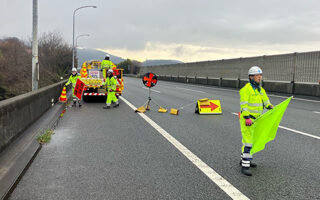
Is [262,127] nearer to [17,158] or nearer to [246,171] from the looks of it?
[246,171]

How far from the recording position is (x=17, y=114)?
6.63 meters

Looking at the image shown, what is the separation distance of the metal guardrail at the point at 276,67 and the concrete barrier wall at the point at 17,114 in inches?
616

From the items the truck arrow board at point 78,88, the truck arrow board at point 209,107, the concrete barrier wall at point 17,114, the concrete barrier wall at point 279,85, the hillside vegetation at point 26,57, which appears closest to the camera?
the concrete barrier wall at point 17,114

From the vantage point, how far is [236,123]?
9.21 metres

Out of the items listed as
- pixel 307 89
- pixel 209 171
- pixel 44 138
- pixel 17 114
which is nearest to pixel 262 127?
pixel 209 171

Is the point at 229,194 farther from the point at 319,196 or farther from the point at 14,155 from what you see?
the point at 14,155

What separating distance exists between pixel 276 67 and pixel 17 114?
19519mm

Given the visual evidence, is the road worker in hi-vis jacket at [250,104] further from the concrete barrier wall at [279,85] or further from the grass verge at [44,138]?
the concrete barrier wall at [279,85]

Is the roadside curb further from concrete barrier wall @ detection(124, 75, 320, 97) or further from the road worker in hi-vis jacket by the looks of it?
concrete barrier wall @ detection(124, 75, 320, 97)

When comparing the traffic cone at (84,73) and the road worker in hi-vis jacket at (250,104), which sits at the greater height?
the traffic cone at (84,73)

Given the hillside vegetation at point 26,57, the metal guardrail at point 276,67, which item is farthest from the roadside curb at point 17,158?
the hillside vegetation at point 26,57

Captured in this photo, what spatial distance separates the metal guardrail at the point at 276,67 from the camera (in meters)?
18.3

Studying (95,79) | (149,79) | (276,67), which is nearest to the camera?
(149,79)

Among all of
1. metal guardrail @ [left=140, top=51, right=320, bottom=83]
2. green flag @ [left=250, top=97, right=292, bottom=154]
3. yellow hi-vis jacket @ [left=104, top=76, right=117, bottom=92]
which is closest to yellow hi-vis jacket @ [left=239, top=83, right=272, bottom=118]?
green flag @ [left=250, top=97, right=292, bottom=154]
